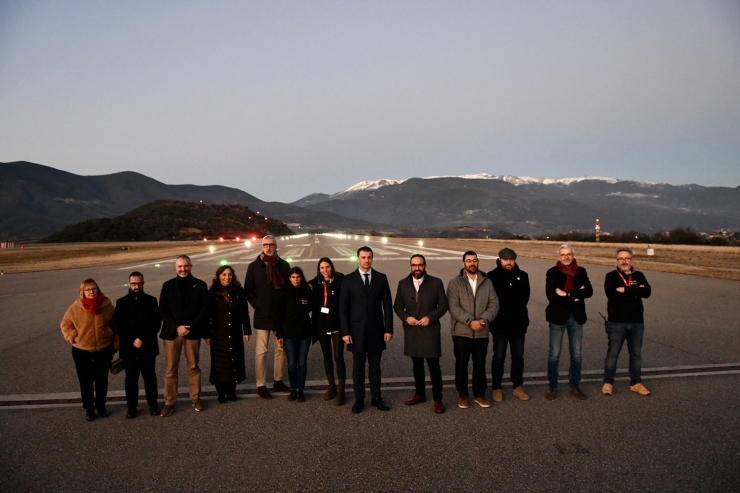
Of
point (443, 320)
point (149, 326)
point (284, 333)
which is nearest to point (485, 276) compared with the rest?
point (284, 333)

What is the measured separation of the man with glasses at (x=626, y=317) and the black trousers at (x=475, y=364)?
1750 mm

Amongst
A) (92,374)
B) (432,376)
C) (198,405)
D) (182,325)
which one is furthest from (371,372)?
(92,374)

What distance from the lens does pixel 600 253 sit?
106ft

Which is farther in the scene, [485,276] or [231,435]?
[485,276]

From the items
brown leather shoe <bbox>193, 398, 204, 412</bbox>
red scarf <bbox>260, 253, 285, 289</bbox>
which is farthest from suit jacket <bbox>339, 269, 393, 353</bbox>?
brown leather shoe <bbox>193, 398, 204, 412</bbox>

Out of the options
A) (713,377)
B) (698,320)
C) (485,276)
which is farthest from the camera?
Answer: (698,320)

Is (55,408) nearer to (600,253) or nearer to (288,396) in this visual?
(288,396)

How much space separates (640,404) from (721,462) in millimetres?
1464

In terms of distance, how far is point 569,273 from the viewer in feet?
19.7

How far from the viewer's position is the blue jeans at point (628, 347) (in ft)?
19.7

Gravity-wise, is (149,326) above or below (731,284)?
above

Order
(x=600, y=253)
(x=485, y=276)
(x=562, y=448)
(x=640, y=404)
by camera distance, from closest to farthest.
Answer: (x=562, y=448), (x=640, y=404), (x=485, y=276), (x=600, y=253)

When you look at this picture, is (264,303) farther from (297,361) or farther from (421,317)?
(421,317)

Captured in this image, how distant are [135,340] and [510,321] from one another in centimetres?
479
